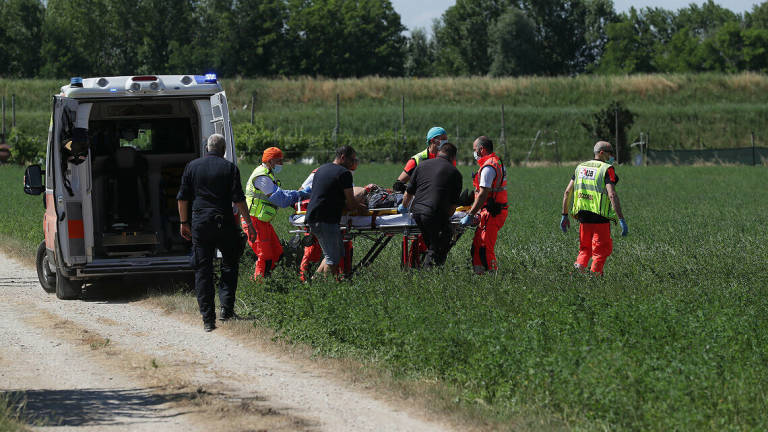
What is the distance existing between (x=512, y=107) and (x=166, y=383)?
205 feet

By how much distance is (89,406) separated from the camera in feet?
24.2

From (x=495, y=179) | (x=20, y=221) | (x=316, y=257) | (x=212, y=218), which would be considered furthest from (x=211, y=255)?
(x=20, y=221)

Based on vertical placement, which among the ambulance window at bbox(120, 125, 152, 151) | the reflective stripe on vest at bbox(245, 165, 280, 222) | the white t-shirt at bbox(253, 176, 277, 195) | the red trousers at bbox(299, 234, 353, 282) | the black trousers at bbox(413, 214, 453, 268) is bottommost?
the red trousers at bbox(299, 234, 353, 282)

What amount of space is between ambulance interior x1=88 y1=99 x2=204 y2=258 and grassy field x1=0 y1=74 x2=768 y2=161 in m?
42.9

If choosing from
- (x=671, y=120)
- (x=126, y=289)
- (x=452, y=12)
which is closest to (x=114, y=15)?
(x=452, y=12)

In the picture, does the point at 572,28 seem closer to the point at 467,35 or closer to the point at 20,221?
the point at 467,35

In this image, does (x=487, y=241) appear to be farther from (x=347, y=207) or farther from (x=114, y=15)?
(x=114, y=15)

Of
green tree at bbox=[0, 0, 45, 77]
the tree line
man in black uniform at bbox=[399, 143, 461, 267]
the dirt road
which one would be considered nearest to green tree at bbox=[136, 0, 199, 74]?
the tree line

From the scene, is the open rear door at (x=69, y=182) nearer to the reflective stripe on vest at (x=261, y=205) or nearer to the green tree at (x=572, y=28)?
the reflective stripe on vest at (x=261, y=205)

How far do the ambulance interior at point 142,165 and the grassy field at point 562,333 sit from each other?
2521 millimetres

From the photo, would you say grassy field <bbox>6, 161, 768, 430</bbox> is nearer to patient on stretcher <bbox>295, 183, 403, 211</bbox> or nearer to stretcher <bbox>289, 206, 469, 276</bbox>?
stretcher <bbox>289, 206, 469, 276</bbox>

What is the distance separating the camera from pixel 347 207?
11.4 metres

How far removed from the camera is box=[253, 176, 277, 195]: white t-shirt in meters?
12.3

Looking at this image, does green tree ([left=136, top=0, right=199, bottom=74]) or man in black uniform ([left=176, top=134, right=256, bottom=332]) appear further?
green tree ([left=136, top=0, right=199, bottom=74])
